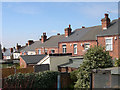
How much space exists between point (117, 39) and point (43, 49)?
21.4 metres

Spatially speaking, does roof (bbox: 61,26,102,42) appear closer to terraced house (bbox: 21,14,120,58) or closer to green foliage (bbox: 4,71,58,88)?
terraced house (bbox: 21,14,120,58)

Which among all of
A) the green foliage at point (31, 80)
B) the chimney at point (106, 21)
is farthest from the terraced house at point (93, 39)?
the green foliage at point (31, 80)

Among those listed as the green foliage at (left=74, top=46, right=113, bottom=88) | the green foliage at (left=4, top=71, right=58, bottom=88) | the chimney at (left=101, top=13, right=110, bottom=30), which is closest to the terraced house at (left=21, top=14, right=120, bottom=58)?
the chimney at (left=101, top=13, right=110, bottom=30)

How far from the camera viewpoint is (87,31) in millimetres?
28953

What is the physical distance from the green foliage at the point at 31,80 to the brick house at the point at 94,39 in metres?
8.03

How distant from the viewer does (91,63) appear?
1118cm

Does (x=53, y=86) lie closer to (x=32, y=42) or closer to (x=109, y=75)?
(x=109, y=75)

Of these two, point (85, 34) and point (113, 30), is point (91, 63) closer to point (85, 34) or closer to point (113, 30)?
point (113, 30)

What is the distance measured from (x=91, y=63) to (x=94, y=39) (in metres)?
13.8

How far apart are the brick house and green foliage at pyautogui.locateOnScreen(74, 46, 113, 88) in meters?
6.88

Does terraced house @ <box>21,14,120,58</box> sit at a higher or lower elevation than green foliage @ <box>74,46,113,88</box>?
higher

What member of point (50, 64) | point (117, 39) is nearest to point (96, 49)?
point (50, 64)

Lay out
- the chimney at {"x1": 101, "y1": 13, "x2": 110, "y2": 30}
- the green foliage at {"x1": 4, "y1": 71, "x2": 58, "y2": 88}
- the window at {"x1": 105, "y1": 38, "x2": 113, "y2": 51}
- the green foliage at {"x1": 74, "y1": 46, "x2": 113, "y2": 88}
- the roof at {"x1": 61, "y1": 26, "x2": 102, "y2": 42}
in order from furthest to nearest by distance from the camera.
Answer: the roof at {"x1": 61, "y1": 26, "x2": 102, "y2": 42} < the chimney at {"x1": 101, "y1": 13, "x2": 110, "y2": 30} < the window at {"x1": 105, "y1": 38, "x2": 113, "y2": 51} < the green foliage at {"x1": 74, "y1": 46, "x2": 113, "y2": 88} < the green foliage at {"x1": 4, "y1": 71, "x2": 58, "y2": 88}

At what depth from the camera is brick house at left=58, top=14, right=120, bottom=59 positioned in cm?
2128
